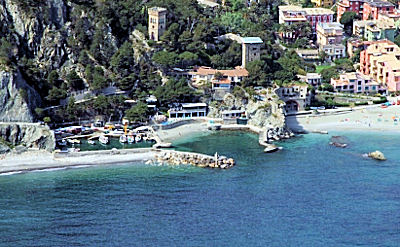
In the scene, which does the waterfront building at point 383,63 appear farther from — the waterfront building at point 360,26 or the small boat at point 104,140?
the small boat at point 104,140

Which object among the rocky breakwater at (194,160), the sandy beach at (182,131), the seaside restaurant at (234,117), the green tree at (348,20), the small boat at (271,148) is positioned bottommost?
the rocky breakwater at (194,160)

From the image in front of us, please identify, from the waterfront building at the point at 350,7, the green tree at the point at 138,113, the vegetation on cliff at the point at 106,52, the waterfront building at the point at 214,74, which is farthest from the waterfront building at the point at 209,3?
the green tree at the point at 138,113

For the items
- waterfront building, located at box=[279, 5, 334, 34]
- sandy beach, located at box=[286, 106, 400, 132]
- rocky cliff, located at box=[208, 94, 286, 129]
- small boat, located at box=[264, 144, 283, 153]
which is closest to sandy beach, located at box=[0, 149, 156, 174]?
small boat, located at box=[264, 144, 283, 153]

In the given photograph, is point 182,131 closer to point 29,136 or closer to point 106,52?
point 106,52

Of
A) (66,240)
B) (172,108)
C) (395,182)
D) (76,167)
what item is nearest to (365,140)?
(395,182)

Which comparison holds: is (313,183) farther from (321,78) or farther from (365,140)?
(321,78)

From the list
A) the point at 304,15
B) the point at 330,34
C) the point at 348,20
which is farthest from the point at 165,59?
the point at 348,20
